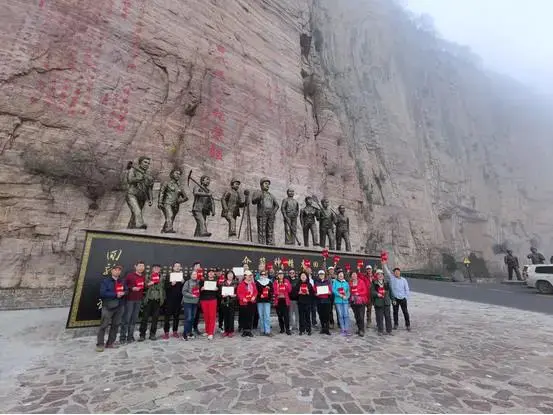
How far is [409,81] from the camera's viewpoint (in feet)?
152

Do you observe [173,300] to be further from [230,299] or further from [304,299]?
[304,299]

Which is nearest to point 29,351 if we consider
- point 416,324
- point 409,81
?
point 416,324

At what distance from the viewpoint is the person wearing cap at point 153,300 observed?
6.79m

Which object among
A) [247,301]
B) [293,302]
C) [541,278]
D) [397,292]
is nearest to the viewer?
[247,301]

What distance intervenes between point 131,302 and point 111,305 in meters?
0.46

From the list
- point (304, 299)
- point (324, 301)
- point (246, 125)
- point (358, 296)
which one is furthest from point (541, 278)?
point (246, 125)

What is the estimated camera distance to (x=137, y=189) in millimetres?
9203

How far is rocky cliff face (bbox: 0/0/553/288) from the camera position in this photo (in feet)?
43.4

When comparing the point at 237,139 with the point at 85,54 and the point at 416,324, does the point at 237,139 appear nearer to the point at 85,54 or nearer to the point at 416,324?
the point at 85,54

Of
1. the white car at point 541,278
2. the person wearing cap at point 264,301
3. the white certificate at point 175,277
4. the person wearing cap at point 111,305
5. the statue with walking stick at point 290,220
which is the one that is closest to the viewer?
the person wearing cap at point 111,305

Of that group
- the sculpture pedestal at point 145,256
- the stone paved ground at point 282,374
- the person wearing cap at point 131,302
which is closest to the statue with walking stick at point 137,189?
the sculpture pedestal at point 145,256

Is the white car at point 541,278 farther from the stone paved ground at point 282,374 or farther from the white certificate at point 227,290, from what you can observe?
the white certificate at point 227,290

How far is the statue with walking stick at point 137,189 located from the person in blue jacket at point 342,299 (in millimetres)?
5454

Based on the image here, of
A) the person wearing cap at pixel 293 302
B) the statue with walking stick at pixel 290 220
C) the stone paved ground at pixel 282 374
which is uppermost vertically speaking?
the statue with walking stick at pixel 290 220
